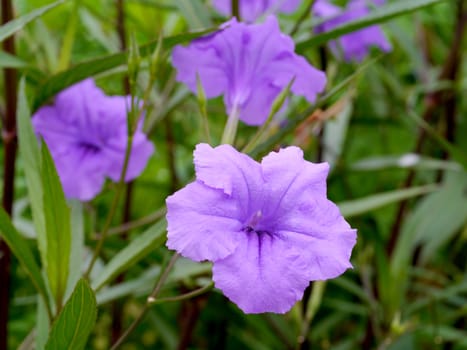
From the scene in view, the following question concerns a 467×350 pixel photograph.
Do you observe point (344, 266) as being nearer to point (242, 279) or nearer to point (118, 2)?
point (242, 279)

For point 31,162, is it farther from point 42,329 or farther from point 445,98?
point 445,98

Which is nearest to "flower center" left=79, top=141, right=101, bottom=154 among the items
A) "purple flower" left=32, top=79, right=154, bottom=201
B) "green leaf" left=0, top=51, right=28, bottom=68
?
"purple flower" left=32, top=79, right=154, bottom=201

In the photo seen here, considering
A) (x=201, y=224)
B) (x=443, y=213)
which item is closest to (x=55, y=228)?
(x=201, y=224)

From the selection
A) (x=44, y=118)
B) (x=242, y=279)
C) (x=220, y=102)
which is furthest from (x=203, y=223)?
(x=220, y=102)

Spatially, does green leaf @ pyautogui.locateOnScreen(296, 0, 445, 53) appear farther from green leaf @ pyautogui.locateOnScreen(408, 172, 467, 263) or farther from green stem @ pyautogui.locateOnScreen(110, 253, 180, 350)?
green leaf @ pyautogui.locateOnScreen(408, 172, 467, 263)

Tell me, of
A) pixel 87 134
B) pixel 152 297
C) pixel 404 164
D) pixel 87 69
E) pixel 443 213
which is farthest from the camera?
pixel 443 213

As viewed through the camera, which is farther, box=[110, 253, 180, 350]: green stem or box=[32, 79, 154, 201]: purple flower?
box=[32, 79, 154, 201]: purple flower
